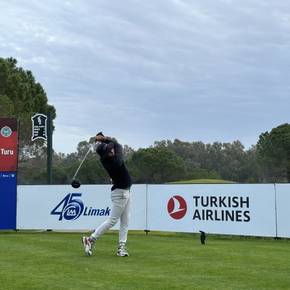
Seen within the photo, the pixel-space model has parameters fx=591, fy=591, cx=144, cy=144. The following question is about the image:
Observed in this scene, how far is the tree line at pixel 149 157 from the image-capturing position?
50344 mm

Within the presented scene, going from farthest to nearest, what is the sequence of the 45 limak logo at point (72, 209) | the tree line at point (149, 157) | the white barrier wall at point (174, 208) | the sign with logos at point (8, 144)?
the tree line at point (149, 157)
the sign with logos at point (8, 144)
the 45 limak logo at point (72, 209)
the white barrier wall at point (174, 208)

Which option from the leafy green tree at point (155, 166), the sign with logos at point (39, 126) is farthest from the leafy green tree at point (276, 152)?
the sign with logos at point (39, 126)

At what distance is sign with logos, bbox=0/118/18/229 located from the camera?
61.4 feet

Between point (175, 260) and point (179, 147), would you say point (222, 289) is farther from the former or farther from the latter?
point (179, 147)

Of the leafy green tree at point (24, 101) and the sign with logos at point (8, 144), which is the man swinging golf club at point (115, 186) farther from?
the leafy green tree at point (24, 101)

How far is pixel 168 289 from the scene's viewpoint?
696cm

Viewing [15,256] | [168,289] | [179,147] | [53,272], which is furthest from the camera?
[179,147]

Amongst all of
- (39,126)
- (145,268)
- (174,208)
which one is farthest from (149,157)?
(145,268)

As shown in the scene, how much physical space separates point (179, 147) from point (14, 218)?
109m

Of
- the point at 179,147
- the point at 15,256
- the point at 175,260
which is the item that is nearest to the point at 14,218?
the point at 15,256

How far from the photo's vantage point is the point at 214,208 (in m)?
16.7

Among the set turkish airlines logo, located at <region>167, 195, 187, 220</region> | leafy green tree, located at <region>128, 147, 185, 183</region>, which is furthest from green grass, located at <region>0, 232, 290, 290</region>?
leafy green tree, located at <region>128, 147, 185, 183</region>

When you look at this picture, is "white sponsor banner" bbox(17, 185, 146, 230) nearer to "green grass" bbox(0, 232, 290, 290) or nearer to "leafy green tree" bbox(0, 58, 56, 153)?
"green grass" bbox(0, 232, 290, 290)

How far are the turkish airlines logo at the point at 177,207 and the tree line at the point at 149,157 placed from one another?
17.1 ft
